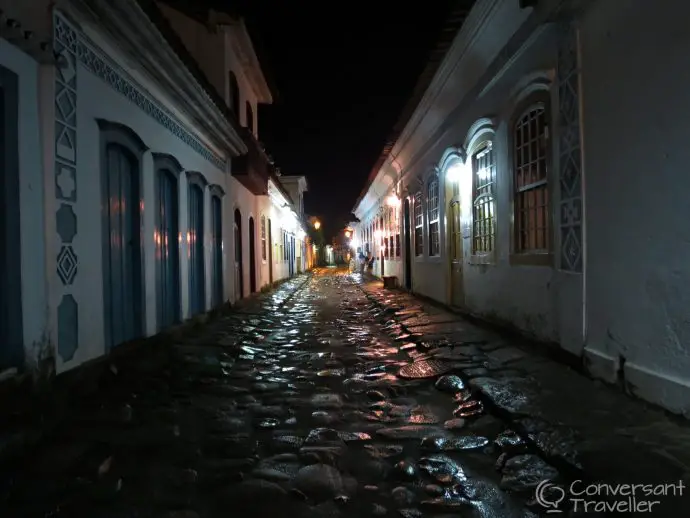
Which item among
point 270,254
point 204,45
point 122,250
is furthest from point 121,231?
point 270,254

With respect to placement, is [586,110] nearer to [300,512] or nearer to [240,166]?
[300,512]

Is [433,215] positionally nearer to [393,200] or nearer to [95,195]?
[393,200]

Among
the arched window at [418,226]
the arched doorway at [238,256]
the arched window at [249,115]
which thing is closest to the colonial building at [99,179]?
the arched doorway at [238,256]

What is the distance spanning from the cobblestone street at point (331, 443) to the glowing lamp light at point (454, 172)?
4371mm

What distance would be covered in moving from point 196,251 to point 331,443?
20.2 feet

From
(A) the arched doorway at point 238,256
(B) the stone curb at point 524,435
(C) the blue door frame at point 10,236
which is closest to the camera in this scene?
(B) the stone curb at point 524,435

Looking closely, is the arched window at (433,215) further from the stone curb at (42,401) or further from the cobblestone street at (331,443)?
the stone curb at (42,401)

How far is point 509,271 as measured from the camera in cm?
640

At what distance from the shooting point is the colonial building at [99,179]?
3.52 m

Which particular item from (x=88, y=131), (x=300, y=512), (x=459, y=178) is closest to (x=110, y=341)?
(x=88, y=131)

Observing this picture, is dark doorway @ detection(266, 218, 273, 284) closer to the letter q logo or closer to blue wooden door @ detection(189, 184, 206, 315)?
blue wooden door @ detection(189, 184, 206, 315)

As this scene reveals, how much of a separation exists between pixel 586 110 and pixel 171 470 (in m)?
4.51

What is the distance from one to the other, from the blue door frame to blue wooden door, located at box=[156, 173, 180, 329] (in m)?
2.96

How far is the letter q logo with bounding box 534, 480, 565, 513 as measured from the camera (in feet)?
7.60
